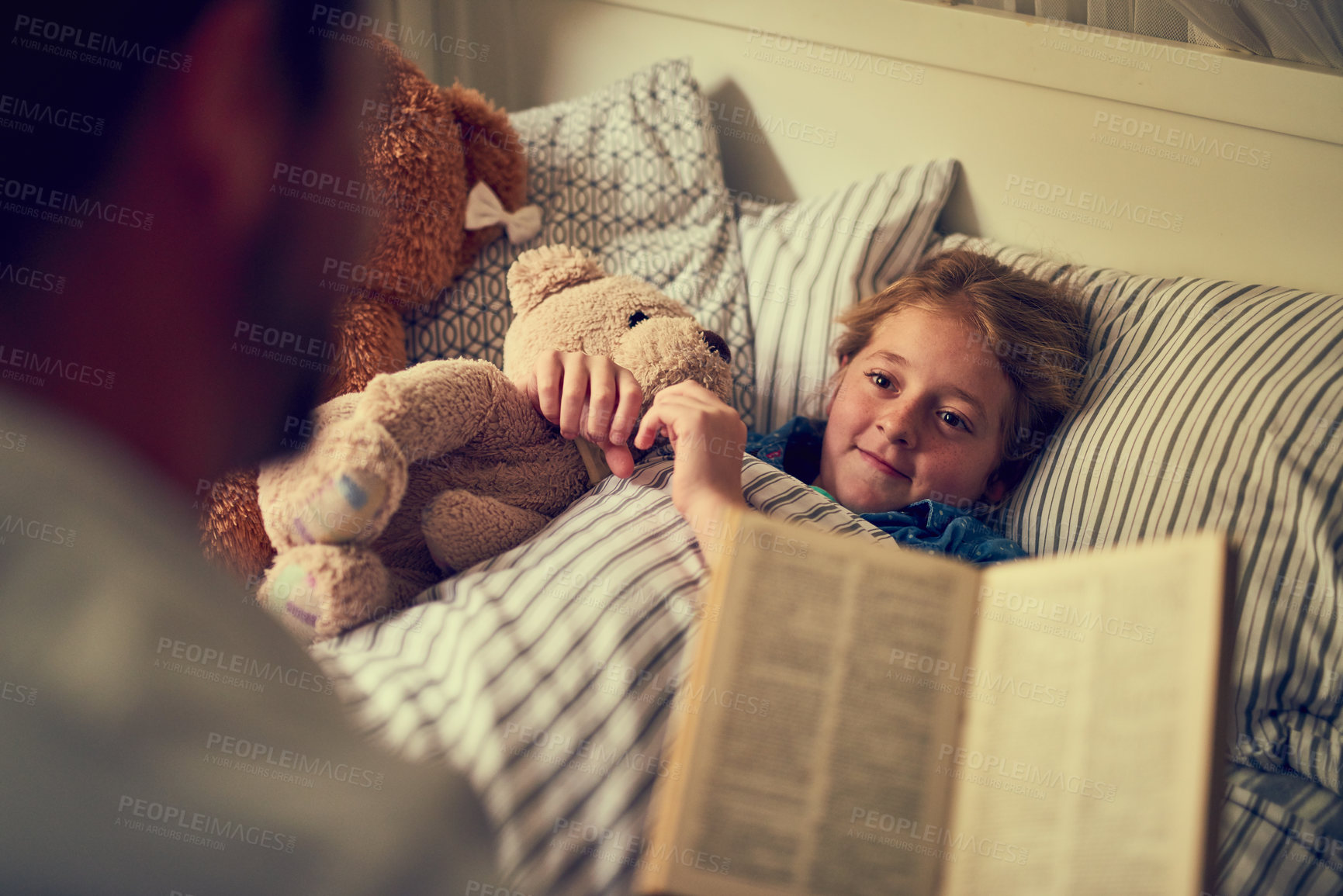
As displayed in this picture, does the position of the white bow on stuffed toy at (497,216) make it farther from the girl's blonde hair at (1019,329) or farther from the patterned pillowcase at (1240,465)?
the patterned pillowcase at (1240,465)

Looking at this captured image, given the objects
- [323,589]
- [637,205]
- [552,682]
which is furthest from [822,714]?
[637,205]

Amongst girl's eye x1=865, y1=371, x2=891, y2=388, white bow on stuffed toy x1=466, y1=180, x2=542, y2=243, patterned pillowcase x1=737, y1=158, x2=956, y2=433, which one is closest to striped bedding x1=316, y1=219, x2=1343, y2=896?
girl's eye x1=865, y1=371, x2=891, y2=388

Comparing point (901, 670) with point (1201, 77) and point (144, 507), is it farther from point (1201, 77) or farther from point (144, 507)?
point (1201, 77)

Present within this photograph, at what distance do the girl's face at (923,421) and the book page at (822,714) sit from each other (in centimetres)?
47

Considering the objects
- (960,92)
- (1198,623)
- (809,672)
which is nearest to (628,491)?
(809,672)

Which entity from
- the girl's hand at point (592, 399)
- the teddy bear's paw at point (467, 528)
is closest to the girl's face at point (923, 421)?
the girl's hand at point (592, 399)

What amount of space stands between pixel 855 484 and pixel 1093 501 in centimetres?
26

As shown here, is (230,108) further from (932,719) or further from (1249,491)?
(1249,491)

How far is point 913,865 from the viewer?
465 millimetres

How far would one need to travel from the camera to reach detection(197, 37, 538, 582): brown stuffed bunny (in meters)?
0.91

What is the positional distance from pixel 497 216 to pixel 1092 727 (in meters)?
0.92

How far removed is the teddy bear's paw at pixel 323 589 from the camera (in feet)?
2.08

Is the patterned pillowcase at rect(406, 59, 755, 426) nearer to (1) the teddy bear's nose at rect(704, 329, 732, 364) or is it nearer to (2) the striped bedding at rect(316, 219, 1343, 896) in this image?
(1) the teddy bear's nose at rect(704, 329, 732, 364)

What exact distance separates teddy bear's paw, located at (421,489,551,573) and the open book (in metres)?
0.34
